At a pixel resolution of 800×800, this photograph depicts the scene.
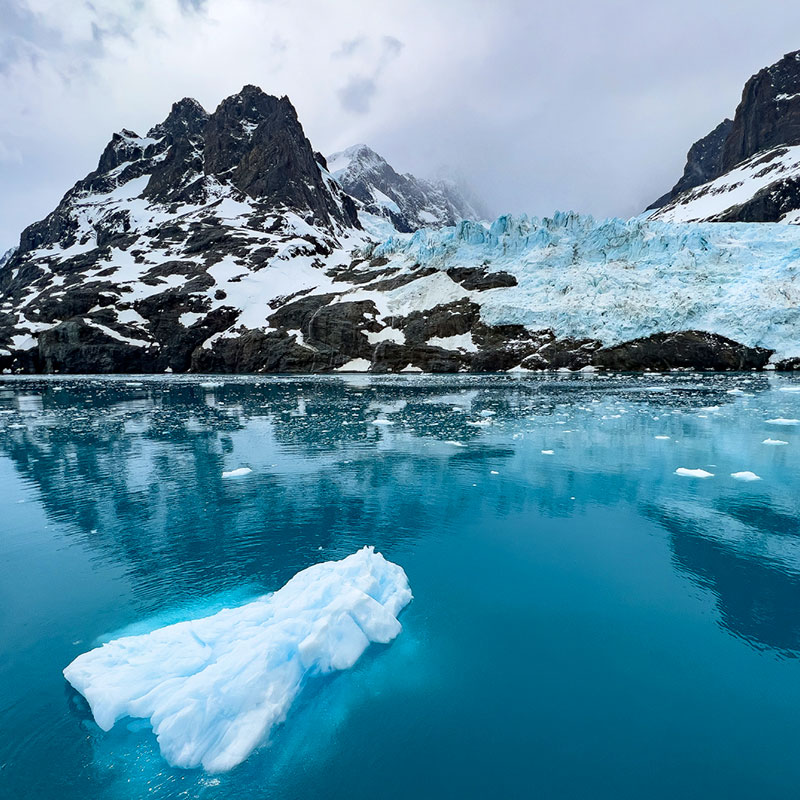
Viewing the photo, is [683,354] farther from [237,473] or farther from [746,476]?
[237,473]

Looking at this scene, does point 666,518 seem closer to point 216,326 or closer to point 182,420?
point 182,420

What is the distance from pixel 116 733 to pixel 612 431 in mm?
19253

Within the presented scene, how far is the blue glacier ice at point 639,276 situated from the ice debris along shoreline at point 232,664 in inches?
2355

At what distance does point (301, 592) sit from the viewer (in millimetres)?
6430

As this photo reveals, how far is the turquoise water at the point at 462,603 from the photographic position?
163 inches

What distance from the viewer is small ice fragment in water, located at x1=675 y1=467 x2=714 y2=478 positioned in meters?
12.9

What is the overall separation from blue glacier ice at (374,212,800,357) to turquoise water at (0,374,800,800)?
1756 inches

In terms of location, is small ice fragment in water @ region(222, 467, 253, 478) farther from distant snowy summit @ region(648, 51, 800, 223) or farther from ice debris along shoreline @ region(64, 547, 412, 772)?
distant snowy summit @ region(648, 51, 800, 223)

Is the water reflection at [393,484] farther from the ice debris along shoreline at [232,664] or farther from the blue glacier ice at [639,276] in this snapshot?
the blue glacier ice at [639,276]

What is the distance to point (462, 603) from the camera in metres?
6.94

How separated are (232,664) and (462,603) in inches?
134

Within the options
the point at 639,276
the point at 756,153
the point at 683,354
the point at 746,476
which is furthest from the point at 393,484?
the point at 756,153

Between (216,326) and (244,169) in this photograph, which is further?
(244,169)

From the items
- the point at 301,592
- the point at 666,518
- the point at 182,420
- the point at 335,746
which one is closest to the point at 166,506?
the point at 301,592
